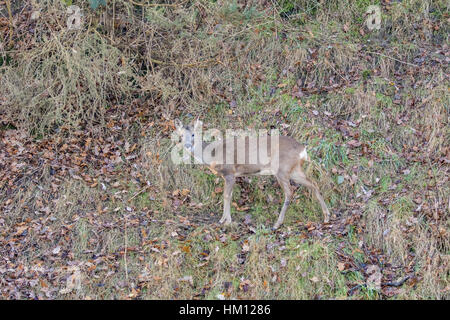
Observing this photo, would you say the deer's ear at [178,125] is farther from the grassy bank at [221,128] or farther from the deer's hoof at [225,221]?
the deer's hoof at [225,221]

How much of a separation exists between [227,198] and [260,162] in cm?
64

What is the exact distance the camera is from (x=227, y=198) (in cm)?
762

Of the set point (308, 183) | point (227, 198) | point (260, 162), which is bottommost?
point (227, 198)

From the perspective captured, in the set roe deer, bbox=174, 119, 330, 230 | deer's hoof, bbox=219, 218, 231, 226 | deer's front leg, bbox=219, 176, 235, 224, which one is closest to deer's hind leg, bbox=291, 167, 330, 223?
roe deer, bbox=174, 119, 330, 230

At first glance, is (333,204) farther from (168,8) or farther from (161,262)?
(168,8)

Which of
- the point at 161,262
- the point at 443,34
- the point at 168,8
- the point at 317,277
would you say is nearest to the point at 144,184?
the point at 161,262

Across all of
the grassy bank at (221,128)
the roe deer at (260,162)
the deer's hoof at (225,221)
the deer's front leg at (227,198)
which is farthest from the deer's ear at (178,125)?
the deer's hoof at (225,221)

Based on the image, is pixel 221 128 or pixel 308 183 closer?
pixel 308 183

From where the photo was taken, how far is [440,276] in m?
6.42

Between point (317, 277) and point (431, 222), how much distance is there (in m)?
1.55

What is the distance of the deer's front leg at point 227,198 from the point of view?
24.9 ft

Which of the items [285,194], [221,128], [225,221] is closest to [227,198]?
[225,221]

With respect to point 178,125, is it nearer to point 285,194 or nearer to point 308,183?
point 285,194

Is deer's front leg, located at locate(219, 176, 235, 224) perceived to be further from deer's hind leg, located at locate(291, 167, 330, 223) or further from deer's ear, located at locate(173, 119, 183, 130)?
deer's ear, located at locate(173, 119, 183, 130)
